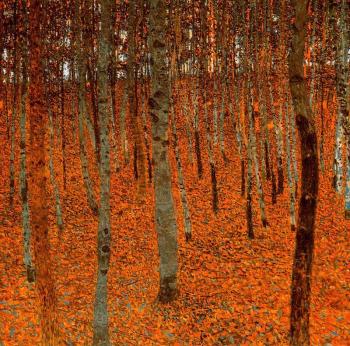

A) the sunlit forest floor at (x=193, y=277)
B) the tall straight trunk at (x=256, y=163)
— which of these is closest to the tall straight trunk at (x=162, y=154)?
the sunlit forest floor at (x=193, y=277)

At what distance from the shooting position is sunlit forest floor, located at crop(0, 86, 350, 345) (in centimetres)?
743

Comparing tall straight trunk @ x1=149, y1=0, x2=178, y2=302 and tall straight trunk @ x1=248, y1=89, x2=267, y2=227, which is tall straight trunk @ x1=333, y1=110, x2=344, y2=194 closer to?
tall straight trunk @ x1=248, y1=89, x2=267, y2=227

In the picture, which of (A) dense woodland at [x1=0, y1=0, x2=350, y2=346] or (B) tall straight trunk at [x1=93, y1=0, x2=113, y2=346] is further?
(B) tall straight trunk at [x1=93, y1=0, x2=113, y2=346]

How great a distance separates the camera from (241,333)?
725 centimetres

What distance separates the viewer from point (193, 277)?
9914mm

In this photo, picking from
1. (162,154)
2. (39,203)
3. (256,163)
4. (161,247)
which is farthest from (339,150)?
(39,203)

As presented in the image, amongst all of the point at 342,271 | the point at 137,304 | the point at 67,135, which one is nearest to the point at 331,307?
the point at 342,271

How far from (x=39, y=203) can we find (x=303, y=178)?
436cm

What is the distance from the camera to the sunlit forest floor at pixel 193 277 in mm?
7434

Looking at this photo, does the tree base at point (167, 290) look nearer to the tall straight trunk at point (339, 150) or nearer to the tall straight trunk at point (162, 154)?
the tall straight trunk at point (162, 154)

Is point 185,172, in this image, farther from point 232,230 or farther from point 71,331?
point 71,331

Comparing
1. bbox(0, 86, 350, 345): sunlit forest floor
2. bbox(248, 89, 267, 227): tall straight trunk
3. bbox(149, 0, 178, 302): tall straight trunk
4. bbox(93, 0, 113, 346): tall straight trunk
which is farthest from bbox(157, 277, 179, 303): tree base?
bbox(248, 89, 267, 227): tall straight trunk

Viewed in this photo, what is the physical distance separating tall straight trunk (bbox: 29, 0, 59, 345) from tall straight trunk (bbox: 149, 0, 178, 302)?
3.00m

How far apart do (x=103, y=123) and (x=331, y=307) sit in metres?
6.69
